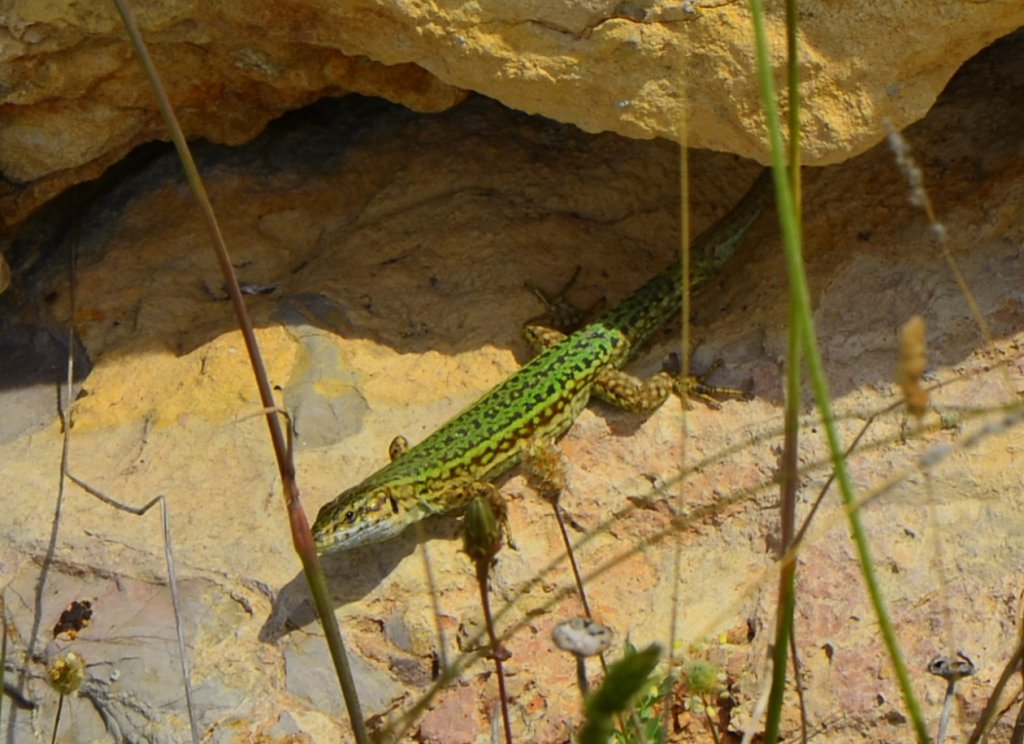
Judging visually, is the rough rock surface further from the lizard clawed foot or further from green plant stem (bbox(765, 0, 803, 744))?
green plant stem (bbox(765, 0, 803, 744))

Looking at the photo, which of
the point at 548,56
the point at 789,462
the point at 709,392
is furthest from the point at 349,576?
the point at 789,462

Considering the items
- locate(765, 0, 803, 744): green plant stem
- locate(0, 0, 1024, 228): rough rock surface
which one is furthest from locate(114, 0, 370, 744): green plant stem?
locate(0, 0, 1024, 228): rough rock surface

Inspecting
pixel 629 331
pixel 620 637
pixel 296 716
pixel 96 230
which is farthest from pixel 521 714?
pixel 96 230

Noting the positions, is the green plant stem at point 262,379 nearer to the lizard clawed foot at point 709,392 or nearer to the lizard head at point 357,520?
the lizard head at point 357,520

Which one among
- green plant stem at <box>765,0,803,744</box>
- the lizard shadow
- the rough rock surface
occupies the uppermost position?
the rough rock surface

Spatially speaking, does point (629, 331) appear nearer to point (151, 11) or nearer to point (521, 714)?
point (521, 714)
